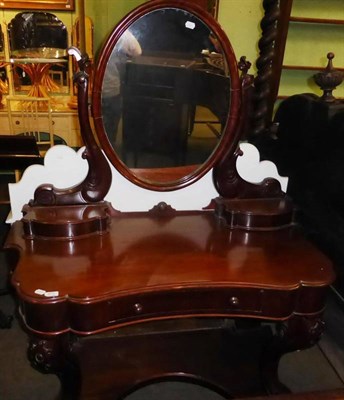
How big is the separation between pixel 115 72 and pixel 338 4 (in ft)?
5.57

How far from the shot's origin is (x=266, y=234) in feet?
4.38

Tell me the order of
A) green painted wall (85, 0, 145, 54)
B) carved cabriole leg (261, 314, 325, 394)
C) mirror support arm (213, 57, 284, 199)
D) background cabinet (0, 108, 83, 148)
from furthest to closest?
1. background cabinet (0, 108, 83, 148)
2. green painted wall (85, 0, 145, 54)
3. mirror support arm (213, 57, 284, 199)
4. carved cabriole leg (261, 314, 325, 394)

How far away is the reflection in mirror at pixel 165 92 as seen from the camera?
1191mm

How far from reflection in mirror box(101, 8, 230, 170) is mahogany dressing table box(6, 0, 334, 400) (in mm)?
22

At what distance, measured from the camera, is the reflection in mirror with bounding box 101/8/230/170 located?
1.19 metres

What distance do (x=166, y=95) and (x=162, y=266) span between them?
1.77ft

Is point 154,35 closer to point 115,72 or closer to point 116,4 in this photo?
point 115,72

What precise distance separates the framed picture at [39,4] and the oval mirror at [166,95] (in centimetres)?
236

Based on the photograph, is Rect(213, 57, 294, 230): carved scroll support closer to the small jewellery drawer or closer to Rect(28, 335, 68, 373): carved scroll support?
the small jewellery drawer

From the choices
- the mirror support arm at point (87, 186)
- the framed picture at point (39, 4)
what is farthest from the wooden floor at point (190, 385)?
the framed picture at point (39, 4)

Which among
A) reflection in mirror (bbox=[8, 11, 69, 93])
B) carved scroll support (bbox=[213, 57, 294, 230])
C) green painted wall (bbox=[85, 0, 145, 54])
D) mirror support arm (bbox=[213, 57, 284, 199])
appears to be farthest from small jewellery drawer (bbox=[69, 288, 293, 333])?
reflection in mirror (bbox=[8, 11, 69, 93])

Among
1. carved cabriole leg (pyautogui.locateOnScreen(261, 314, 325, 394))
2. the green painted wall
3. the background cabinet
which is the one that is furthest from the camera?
the background cabinet

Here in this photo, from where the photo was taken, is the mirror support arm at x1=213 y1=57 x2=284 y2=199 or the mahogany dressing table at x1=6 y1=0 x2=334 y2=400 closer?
the mahogany dressing table at x1=6 y1=0 x2=334 y2=400

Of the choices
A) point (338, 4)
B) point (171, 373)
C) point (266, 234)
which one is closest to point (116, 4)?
point (338, 4)
